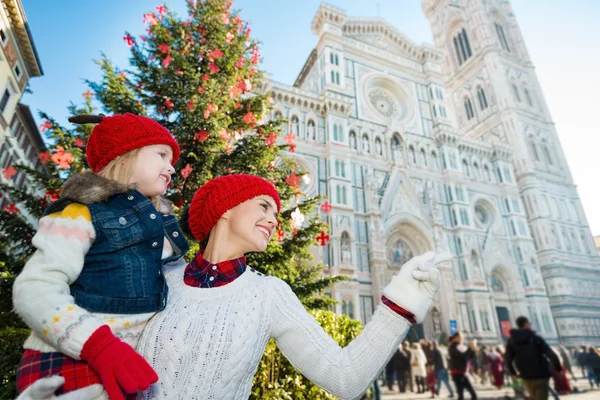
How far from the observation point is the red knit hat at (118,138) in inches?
61.2

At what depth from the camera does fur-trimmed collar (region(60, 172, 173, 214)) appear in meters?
1.32

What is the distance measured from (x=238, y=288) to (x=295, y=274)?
13.4ft

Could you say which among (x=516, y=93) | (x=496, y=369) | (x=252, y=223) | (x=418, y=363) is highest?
(x=516, y=93)

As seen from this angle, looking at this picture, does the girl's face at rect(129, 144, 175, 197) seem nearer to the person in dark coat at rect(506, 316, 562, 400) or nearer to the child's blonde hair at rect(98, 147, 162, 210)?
the child's blonde hair at rect(98, 147, 162, 210)

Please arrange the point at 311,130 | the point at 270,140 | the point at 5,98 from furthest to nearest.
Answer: the point at 311,130 → the point at 5,98 → the point at 270,140

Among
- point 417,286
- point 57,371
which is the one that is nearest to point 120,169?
point 57,371

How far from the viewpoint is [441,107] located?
26250 millimetres

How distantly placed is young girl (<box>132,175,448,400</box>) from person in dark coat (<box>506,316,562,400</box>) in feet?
16.6

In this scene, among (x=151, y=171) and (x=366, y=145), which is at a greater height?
(x=366, y=145)

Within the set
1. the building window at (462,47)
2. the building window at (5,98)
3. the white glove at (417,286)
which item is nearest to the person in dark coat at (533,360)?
the white glove at (417,286)

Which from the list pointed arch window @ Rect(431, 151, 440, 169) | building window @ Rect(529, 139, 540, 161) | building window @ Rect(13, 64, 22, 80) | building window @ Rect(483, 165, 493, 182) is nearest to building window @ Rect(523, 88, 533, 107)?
building window @ Rect(529, 139, 540, 161)

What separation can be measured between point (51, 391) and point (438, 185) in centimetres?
2523

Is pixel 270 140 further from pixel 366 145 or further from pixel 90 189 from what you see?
pixel 366 145

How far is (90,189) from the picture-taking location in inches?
53.1
